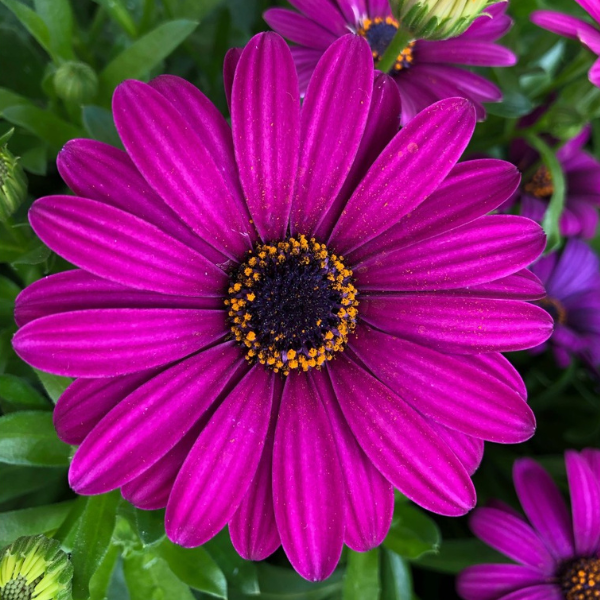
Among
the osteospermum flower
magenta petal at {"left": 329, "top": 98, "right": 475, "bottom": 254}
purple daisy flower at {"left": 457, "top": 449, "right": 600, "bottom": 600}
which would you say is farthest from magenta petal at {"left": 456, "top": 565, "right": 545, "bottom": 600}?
magenta petal at {"left": 329, "top": 98, "right": 475, "bottom": 254}

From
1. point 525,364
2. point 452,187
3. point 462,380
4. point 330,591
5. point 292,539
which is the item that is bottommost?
point 330,591

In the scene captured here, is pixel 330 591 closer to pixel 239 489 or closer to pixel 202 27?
pixel 239 489

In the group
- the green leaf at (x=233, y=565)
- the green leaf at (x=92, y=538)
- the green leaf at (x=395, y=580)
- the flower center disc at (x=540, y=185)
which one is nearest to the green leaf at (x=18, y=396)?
the green leaf at (x=92, y=538)

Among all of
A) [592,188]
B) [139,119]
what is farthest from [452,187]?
[592,188]

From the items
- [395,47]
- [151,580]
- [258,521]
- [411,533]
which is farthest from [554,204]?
[151,580]

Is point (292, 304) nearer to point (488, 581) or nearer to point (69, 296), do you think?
point (69, 296)

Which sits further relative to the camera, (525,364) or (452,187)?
(525,364)

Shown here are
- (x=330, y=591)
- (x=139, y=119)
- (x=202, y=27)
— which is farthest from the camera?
(x=202, y=27)

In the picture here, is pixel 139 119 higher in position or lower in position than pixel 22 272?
higher
